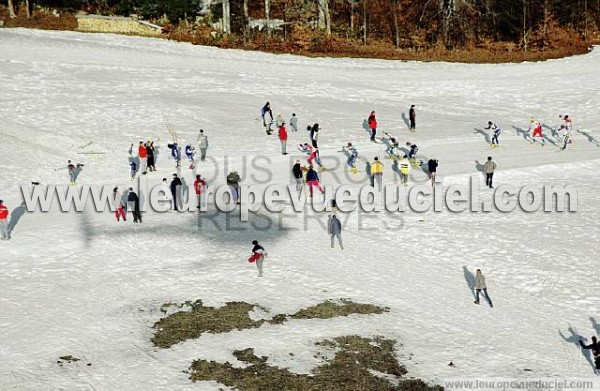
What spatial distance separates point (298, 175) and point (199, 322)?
34.6 ft

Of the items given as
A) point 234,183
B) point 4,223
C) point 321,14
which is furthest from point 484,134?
point 321,14

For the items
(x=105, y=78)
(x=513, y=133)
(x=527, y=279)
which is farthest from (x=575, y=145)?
Result: (x=105, y=78)

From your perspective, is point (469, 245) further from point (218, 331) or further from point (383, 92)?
point (383, 92)

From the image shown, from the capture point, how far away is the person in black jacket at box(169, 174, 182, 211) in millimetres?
23859

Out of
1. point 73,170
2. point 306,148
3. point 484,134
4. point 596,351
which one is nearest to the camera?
point 596,351

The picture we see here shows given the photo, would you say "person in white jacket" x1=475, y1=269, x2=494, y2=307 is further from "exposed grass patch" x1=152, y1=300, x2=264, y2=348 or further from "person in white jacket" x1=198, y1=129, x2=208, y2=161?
"person in white jacket" x1=198, y1=129, x2=208, y2=161

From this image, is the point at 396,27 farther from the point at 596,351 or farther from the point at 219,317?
the point at 596,351

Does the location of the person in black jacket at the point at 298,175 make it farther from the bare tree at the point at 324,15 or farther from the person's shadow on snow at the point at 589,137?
the bare tree at the point at 324,15

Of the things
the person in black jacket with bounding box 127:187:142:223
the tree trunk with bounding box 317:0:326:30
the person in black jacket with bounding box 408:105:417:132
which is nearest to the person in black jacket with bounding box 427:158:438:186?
the person in black jacket with bounding box 408:105:417:132

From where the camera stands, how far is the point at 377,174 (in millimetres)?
26297

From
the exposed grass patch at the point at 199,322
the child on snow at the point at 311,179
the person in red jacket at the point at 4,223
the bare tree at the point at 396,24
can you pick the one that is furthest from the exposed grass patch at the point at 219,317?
the bare tree at the point at 396,24

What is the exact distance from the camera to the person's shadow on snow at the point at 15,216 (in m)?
22.3

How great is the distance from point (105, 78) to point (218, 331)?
27760mm

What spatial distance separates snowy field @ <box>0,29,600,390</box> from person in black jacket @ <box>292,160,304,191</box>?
1.54m
